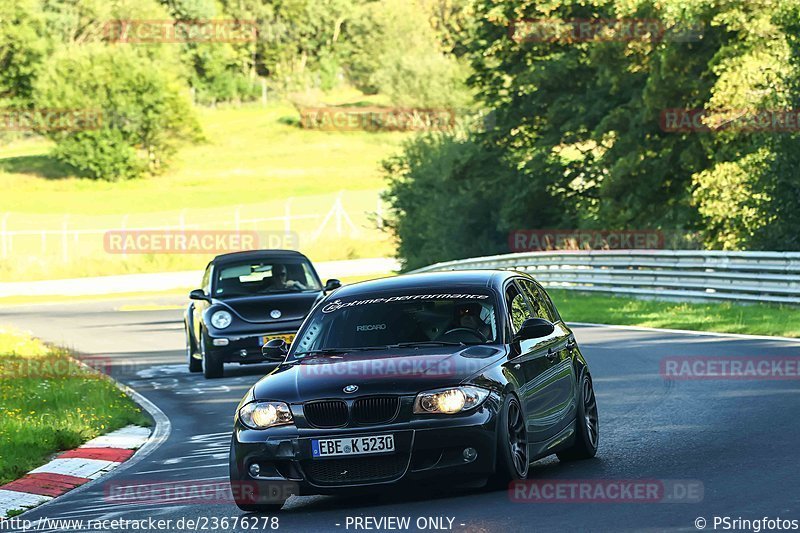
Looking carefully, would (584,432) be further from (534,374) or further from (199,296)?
(199,296)

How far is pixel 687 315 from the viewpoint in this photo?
1027 inches

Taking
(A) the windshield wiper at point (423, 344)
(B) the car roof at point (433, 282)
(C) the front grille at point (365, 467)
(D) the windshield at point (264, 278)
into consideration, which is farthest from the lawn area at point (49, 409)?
(C) the front grille at point (365, 467)

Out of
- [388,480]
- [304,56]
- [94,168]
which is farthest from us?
[304,56]

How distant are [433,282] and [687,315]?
16660mm

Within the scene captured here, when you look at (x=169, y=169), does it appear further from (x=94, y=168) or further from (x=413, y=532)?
(x=413, y=532)

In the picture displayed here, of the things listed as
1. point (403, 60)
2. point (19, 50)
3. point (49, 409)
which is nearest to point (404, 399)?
point (49, 409)

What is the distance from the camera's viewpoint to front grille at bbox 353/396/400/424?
870 centimetres

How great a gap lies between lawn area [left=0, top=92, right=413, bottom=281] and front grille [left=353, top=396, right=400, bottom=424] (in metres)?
41.6

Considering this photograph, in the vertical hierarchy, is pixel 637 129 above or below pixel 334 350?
below

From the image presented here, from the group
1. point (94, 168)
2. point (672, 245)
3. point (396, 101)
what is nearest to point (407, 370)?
point (672, 245)

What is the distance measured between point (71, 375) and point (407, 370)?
11264 mm

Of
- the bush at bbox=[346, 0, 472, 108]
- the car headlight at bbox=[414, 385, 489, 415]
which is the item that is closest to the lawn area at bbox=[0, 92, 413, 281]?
the bush at bbox=[346, 0, 472, 108]

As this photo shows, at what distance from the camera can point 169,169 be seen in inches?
4094

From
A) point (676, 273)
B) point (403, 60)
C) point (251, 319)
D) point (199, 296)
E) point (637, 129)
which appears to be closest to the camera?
point (251, 319)
